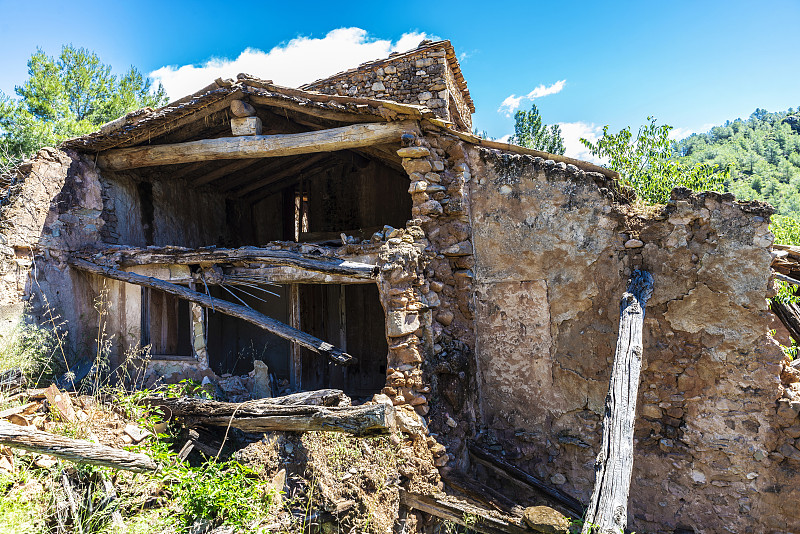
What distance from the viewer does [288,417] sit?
15.9ft

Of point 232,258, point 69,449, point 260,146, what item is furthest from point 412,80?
point 69,449

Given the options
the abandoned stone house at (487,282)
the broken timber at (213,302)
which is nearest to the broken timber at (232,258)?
the abandoned stone house at (487,282)

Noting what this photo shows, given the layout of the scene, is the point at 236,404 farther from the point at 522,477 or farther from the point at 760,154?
the point at 760,154

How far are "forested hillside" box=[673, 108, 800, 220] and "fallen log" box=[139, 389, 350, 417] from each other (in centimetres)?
2175

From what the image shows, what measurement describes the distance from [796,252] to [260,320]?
23.3 feet

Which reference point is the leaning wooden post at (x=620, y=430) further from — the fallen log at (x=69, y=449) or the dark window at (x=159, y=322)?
the dark window at (x=159, y=322)

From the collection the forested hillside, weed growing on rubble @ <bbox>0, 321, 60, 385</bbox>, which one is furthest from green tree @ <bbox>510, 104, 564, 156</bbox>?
weed growing on rubble @ <bbox>0, 321, 60, 385</bbox>

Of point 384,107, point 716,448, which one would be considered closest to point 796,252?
point 716,448

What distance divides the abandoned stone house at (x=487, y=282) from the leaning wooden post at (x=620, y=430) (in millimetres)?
845

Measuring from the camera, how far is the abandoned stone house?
214 inches

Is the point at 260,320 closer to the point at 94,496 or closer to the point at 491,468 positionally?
the point at 94,496

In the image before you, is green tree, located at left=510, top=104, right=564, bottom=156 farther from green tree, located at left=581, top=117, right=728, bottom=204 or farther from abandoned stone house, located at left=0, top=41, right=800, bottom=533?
abandoned stone house, located at left=0, top=41, right=800, bottom=533

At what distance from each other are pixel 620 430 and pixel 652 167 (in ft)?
30.3

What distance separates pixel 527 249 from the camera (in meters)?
6.36
